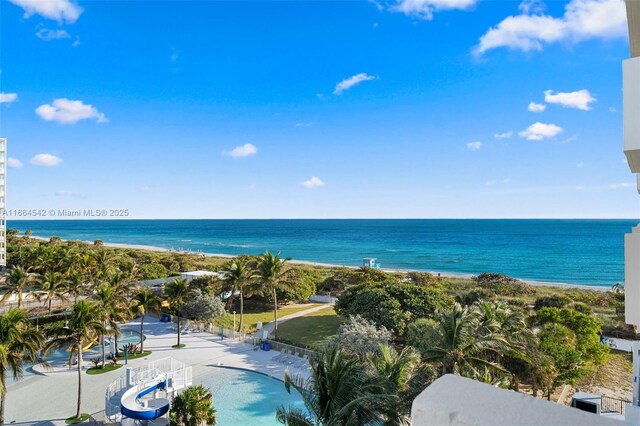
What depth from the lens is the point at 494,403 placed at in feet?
4.73

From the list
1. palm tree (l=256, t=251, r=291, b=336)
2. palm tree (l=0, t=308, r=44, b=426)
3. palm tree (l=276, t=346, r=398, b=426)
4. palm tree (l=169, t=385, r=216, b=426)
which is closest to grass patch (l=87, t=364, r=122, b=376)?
palm tree (l=0, t=308, r=44, b=426)

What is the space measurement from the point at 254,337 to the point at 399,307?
340 inches

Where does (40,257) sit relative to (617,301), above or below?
above

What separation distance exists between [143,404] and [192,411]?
2541mm

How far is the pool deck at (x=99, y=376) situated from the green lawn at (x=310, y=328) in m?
2.87

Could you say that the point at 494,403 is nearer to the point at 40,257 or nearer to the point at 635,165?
the point at 635,165

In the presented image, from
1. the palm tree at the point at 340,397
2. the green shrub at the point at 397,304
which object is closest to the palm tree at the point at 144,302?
the green shrub at the point at 397,304

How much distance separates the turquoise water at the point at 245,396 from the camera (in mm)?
15078

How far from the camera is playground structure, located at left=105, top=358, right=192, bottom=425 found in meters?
14.2

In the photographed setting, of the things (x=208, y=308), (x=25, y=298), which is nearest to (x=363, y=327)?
(x=208, y=308)

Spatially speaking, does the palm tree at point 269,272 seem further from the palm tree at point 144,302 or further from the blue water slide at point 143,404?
the blue water slide at point 143,404

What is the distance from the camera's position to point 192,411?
13.4 meters

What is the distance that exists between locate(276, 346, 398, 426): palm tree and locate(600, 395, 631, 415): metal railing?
11817 millimetres

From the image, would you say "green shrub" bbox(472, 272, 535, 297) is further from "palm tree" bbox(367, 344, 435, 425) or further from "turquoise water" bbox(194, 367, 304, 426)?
"palm tree" bbox(367, 344, 435, 425)
